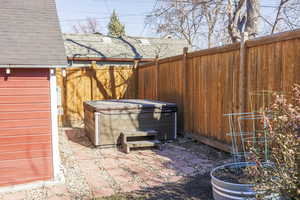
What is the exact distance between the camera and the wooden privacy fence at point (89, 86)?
8031 mm

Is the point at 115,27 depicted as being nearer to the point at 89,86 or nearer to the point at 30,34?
the point at 89,86

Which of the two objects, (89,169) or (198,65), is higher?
(198,65)

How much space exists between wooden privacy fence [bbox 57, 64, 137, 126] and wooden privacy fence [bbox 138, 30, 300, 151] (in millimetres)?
2099

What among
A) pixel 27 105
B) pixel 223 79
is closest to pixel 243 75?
pixel 223 79

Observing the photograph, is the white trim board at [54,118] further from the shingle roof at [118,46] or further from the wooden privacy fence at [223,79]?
the shingle roof at [118,46]

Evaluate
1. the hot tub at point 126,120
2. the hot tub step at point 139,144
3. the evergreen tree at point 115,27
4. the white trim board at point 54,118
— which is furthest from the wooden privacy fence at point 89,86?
the evergreen tree at point 115,27

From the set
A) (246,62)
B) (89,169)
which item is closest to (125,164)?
(89,169)

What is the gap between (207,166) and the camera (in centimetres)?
420

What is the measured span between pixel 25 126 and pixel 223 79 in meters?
3.30

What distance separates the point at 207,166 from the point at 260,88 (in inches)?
58.3

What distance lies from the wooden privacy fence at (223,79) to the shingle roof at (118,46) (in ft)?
16.1

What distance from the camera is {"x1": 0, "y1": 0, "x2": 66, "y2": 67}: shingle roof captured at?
11.1 ft

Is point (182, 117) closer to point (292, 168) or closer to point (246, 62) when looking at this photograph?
point (246, 62)

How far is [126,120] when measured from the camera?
18.0 feet
